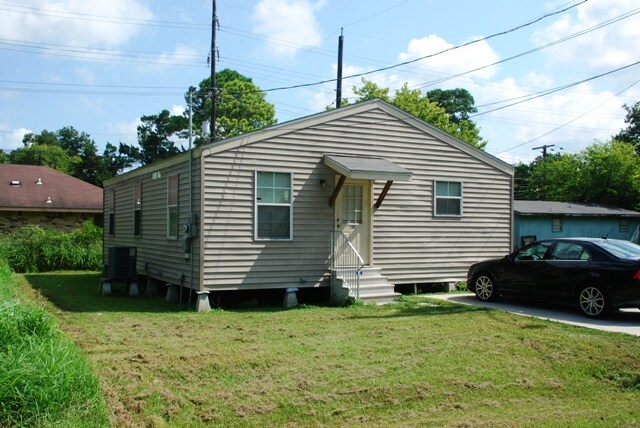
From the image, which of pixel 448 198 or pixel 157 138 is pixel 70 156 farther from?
pixel 448 198

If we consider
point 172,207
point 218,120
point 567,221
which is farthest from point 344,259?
point 218,120

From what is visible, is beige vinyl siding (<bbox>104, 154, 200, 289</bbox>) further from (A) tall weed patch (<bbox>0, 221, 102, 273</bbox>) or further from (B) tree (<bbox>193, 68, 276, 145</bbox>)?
(B) tree (<bbox>193, 68, 276, 145</bbox>)

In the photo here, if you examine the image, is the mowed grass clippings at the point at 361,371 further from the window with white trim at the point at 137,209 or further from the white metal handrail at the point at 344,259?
the window with white trim at the point at 137,209

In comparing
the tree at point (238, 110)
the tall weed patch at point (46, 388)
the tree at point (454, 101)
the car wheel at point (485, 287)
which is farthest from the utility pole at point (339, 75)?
the tree at point (454, 101)

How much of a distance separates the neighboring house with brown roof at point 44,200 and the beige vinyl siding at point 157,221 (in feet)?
31.2

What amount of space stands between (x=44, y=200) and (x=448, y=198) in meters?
19.6

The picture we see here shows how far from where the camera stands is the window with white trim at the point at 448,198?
1456 cm

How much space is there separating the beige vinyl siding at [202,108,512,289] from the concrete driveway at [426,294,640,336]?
152cm

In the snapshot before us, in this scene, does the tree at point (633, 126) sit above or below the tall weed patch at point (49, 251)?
above

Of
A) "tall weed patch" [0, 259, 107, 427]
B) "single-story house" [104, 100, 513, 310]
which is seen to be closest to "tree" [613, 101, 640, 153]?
"single-story house" [104, 100, 513, 310]

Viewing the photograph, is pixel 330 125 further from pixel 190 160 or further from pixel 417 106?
pixel 417 106

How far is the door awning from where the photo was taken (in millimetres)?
12281

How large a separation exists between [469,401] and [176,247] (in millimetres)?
8536

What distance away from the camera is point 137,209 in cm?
1667
